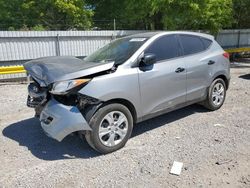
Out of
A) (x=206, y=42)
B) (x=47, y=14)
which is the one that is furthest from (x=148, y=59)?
(x=47, y=14)

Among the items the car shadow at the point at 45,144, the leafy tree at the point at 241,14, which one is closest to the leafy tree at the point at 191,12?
the leafy tree at the point at 241,14

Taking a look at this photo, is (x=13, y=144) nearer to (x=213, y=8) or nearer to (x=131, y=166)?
(x=131, y=166)

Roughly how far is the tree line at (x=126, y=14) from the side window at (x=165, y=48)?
8.92 meters

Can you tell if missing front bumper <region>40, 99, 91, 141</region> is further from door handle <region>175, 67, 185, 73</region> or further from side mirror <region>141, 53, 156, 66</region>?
door handle <region>175, 67, 185, 73</region>

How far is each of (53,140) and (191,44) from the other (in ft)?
10.4

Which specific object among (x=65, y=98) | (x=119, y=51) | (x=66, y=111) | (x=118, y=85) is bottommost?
(x=66, y=111)

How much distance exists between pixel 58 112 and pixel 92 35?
883 centimetres

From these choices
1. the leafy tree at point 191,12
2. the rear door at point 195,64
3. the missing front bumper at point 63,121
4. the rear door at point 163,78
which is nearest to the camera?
the missing front bumper at point 63,121

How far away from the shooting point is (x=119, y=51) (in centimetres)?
472

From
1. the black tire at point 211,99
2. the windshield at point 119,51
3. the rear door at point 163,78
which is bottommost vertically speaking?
the black tire at point 211,99

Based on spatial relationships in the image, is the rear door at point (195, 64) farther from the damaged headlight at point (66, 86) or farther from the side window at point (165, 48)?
the damaged headlight at point (66, 86)

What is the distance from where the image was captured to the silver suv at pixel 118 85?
150 inches

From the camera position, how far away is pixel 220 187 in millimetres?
3166

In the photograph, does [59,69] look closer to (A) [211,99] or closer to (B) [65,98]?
(B) [65,98]
